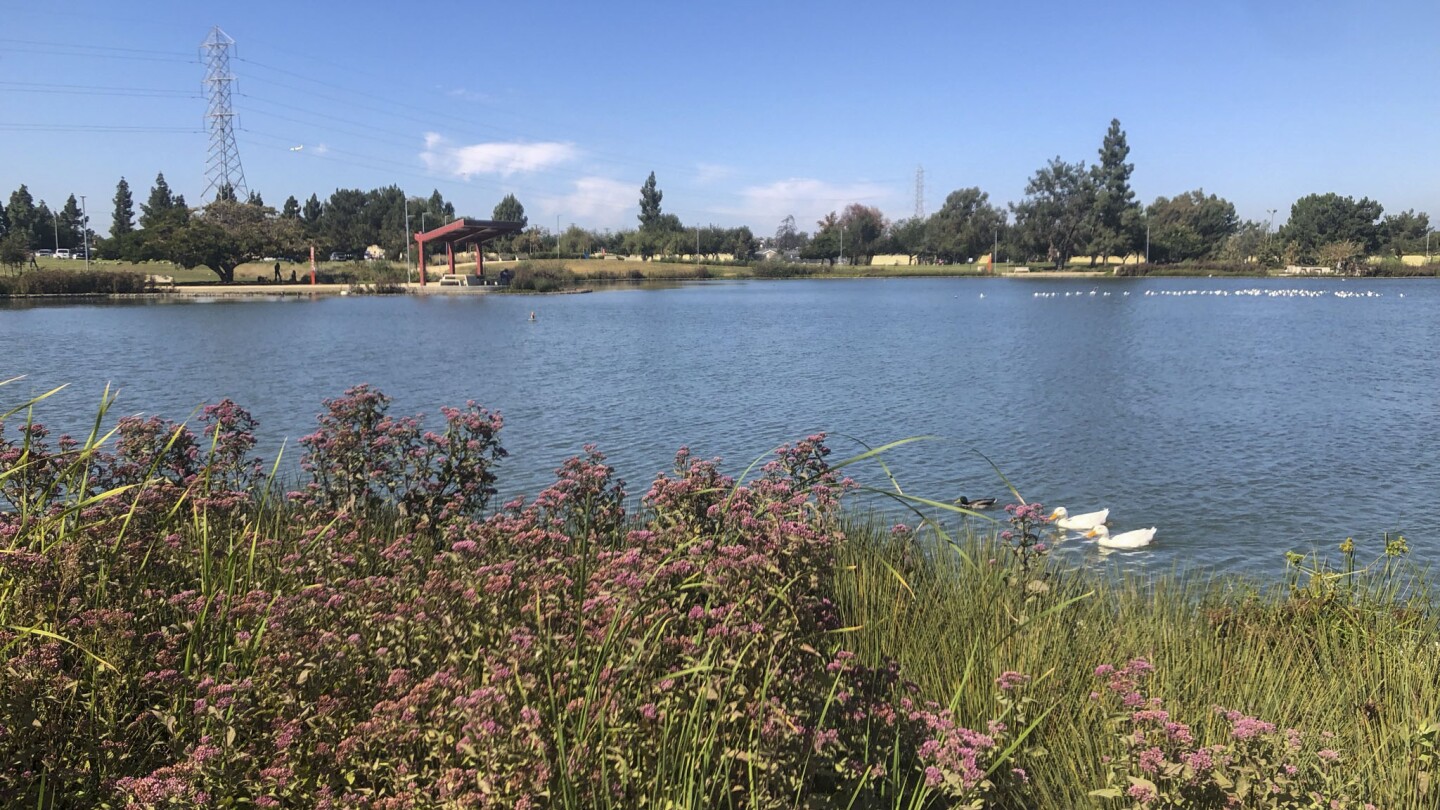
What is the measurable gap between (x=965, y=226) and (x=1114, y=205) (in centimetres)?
2163

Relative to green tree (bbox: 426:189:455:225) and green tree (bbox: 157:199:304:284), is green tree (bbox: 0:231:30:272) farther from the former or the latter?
green tree (bbox: 426:189:455:225)

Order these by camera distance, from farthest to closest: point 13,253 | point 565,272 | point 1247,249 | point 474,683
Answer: point 1247,249, point 565,272, point 13,253, point 474,683

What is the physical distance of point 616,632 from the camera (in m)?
2.40

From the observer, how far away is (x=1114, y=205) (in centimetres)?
11469

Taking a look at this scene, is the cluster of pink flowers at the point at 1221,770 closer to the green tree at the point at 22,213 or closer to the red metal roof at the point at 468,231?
the red metal roof at the point at 468,231

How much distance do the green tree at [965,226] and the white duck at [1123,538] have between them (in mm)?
127561

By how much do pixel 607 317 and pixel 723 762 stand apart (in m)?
43.6

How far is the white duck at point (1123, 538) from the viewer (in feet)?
29.3

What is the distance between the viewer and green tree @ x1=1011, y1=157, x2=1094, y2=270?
388 ft

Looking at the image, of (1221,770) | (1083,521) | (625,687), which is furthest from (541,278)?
(1221,770)

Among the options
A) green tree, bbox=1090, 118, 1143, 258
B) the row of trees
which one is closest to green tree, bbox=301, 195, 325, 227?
the row of trees

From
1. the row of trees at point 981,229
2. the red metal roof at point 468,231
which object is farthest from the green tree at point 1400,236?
the red metal roof at point 468,231

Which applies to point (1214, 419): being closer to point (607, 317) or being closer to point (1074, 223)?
point (607, 317)

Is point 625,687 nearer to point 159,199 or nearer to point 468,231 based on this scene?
point 468,231
